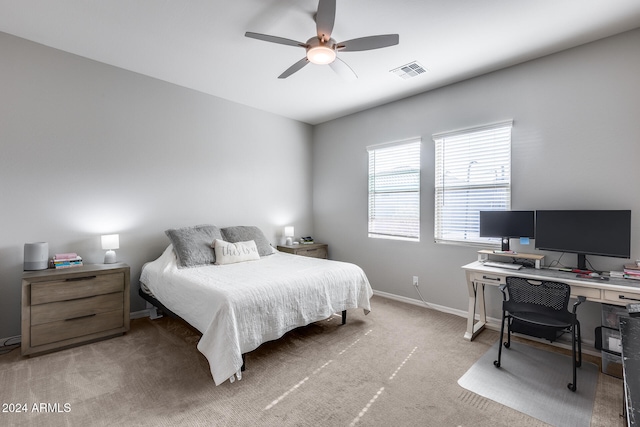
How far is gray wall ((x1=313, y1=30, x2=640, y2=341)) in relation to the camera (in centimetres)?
259

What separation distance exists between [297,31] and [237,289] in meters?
2.34

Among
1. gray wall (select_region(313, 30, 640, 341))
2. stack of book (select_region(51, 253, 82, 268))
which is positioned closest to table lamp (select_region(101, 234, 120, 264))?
stack of book (select_region(51, 253, 82, 268))

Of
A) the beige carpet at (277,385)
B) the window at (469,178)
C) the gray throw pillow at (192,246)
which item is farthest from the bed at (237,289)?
the window at (469,178)

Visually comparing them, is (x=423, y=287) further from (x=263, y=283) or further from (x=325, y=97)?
(x=325, y=97)

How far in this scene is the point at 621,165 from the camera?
8.47 ft

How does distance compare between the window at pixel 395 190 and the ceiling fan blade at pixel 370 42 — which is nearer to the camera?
the ceiling fan blade at pixel 370 42

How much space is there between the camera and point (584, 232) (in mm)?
2582

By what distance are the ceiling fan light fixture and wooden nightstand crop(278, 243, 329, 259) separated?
9.30 feet

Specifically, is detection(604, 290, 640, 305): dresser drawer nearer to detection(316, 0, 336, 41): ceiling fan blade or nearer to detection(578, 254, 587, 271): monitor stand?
detection(578, 254, 587, 271): monitor stand

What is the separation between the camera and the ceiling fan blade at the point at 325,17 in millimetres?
2006

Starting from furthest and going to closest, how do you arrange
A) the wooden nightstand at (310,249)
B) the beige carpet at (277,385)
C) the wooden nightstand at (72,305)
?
the wooden nightstand at (310,249) < the wooden nightstand at (72,305) < the beige carpet at (277,385)

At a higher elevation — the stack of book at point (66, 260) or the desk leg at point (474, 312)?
the stack of book at point (66, 260)

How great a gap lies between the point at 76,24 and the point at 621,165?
4997 mm

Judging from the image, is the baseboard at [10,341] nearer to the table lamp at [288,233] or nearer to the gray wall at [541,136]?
the table lamp at [288,233]
